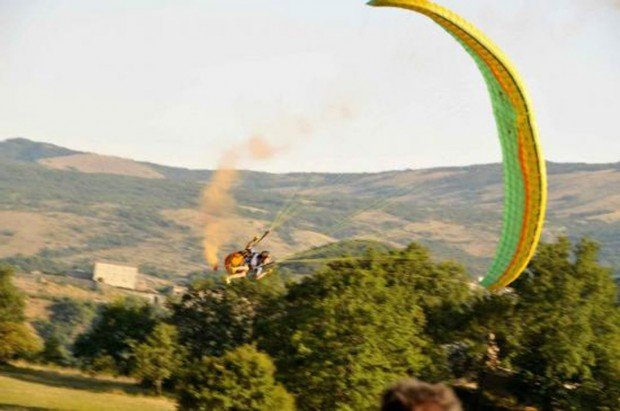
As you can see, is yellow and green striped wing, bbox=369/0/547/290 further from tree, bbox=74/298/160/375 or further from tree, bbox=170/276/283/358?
tree, bbox=74/298/160/375

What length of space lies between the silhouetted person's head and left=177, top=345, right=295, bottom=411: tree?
53.2 metres

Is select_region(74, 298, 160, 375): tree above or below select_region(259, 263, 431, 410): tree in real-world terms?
below

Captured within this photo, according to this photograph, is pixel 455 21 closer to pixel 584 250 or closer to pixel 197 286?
pixel 584 250

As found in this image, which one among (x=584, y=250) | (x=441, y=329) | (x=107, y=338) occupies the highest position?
(x=584, y=250)

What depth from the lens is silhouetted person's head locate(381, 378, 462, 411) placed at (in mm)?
7281

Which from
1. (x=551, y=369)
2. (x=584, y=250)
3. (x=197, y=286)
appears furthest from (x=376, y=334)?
(x=197, y=286)

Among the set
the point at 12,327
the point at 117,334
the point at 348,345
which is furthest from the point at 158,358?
the point at 348,345

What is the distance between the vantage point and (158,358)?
3777 inches

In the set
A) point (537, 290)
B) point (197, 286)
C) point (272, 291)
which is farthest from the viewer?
point (197, 286)

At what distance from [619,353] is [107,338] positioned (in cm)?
5162

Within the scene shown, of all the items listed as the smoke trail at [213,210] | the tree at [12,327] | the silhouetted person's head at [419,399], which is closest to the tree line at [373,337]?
the tree at [12,327]

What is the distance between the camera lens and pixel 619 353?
254 ft

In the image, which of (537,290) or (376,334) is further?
(537,290)

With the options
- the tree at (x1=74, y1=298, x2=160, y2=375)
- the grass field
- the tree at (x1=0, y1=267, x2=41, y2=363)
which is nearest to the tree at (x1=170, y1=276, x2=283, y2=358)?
the tree at (x1=74, y1=298, x2=160, y2=375)
